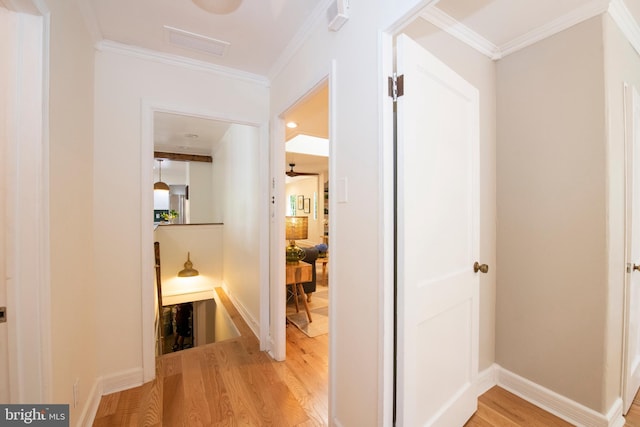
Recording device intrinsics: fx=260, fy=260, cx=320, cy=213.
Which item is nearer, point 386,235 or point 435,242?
point 386,235

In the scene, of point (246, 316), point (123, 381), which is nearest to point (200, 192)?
point (246, 316)

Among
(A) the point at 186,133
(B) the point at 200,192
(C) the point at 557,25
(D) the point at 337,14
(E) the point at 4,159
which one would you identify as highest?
(A) the point at 186,133

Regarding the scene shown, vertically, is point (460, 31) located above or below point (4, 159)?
above

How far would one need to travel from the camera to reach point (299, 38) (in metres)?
1.78

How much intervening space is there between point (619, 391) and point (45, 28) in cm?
349

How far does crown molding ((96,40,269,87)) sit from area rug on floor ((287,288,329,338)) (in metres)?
2.58

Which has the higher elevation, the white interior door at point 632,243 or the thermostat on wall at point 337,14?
the thermostat on wall at point 337,14

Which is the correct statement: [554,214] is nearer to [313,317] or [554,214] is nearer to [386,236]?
[386,236]

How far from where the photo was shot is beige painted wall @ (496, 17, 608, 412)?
149cm

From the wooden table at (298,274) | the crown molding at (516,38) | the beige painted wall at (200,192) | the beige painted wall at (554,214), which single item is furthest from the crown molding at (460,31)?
the beige painted wall at (200,192)

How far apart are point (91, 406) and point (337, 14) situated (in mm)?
2715

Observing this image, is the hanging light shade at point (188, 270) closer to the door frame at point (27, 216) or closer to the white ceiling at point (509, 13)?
the door frame at point (27, 216)

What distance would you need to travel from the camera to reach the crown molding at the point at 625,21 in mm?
1466

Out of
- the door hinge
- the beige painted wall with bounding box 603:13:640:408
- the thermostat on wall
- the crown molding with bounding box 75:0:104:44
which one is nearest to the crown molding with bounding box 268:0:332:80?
the thermostat on wall
